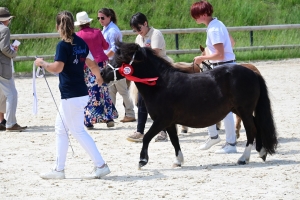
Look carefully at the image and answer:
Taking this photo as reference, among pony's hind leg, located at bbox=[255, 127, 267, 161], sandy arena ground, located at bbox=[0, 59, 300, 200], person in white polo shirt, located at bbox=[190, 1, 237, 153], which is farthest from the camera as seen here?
person in white polo shirt, located at bbox=[190, 1, 237, 153]

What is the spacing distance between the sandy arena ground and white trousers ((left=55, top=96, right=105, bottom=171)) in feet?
0.89

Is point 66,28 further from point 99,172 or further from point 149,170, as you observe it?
point 149,170

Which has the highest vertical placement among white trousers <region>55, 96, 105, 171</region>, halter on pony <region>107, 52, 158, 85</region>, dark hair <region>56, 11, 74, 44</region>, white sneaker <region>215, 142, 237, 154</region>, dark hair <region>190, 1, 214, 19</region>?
dark hair <region>56, 11, 74, 44</region>

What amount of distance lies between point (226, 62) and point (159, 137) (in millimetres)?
1790

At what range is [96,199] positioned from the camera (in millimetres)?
7277

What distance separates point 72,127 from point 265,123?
2.40m

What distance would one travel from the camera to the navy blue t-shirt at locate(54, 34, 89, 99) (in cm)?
794

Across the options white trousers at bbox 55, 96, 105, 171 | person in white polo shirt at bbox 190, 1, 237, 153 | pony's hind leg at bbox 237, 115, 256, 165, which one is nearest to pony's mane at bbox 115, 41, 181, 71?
person in white polo shirt at bbox 190, 1, 237, 153

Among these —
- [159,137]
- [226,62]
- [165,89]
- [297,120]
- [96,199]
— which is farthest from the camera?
[297,120]

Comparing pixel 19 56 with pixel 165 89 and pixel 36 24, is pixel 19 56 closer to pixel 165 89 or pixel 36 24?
pixel 36 24

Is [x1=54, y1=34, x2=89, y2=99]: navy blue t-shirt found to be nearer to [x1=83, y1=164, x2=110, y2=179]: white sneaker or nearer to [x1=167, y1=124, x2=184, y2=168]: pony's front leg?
[x1=83, y1=164, x2=110, y2=179]: white sneaker

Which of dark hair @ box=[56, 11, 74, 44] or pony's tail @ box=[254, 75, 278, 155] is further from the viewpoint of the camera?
pony's tail @ box=[254, 75, 278, 155]

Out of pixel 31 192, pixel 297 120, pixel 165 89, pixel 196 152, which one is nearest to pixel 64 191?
pixel 31 192

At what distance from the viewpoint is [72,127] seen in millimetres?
8039
